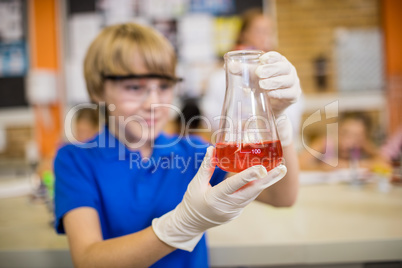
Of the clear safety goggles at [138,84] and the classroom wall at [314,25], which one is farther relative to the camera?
the classroom wall at [314,25]

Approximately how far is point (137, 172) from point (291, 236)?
46 cm

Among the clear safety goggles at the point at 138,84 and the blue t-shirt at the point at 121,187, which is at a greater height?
the clear safety goggles at the point at 138,84

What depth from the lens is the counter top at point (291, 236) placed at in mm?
899

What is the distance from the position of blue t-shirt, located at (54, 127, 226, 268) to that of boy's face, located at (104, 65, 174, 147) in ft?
0.21

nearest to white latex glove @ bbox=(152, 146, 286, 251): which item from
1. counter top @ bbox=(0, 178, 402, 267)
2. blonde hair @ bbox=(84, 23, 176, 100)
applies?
counter top @ bbox=(0, 178, 402, 267)

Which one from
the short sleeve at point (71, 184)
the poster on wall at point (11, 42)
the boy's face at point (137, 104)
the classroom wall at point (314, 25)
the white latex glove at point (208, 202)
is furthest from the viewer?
the poster on wall at point (11, 42)

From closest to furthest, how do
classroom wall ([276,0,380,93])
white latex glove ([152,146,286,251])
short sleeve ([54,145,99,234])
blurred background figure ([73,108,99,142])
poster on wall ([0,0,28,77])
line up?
1. white latex glove ([152,146,286,251])
2. short sleeve ([54,145,99,234])
3. blurred background figure ([73,108,99,142])
4. classroom wall ([276,0,380,93])
5. poster on wall ([0,0,28,77])

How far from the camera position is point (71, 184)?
87 cm

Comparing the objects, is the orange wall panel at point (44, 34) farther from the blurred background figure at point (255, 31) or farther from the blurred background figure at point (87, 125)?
the blurred background figure at point (255, 31)

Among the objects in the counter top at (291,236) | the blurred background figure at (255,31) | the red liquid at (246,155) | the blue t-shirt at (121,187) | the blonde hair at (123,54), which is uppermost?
the blurred background figure at (255,31)

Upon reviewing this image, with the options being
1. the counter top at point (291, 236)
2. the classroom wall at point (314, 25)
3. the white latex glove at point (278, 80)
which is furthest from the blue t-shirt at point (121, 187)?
the classroom wall at point (314, 25)

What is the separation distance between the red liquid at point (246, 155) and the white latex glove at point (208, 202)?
0.09ft

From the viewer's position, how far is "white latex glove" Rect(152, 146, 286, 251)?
2.01 feet

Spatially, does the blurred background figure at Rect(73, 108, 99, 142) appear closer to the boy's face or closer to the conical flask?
the boy's face
